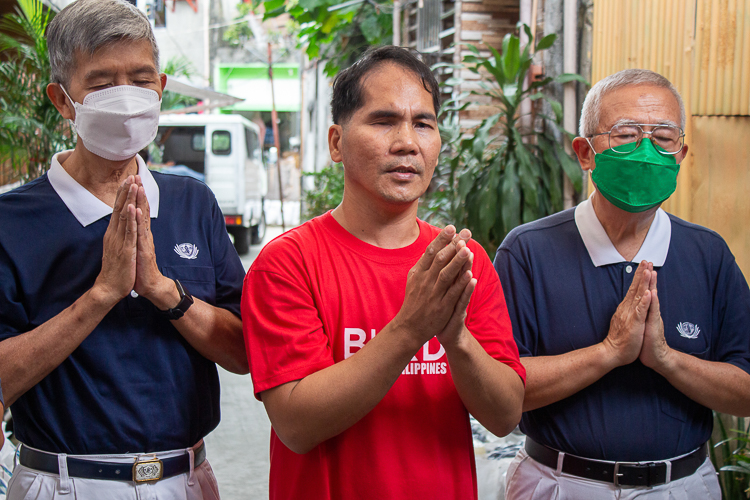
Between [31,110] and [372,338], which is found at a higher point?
[31,110]

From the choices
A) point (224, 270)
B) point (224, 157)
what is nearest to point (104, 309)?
point (224, 270)

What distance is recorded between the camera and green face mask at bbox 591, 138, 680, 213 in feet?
5.61

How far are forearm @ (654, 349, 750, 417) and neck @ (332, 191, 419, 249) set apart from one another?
0.74 metres

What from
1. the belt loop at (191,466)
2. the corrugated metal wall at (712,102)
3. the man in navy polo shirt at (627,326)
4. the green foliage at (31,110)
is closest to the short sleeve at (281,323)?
the belt loop at (191,466)

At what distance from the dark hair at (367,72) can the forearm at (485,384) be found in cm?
57

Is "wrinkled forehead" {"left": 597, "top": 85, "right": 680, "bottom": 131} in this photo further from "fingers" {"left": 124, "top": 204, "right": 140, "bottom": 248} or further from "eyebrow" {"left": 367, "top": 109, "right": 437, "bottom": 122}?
"fingers" {"left": 124, "top": 204, "right": 140, "bottom": 248}

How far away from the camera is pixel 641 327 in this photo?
1.62 m

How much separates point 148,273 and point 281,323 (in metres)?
0.37

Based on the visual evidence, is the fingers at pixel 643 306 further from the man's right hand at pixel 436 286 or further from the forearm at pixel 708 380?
the man's right hand at pixel 436 286

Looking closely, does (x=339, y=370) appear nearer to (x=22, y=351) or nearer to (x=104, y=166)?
(x=22, y=351)

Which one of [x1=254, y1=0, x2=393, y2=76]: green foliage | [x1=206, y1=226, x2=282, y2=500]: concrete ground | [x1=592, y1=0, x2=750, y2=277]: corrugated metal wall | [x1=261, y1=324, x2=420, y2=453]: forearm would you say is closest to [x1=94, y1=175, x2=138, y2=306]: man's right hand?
[x1=261, y1=324, x2=420, y2=453]: forearm

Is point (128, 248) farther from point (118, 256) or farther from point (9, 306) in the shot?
point (9, 306)

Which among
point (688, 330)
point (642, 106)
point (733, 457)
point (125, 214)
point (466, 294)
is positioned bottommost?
point (733, 457)

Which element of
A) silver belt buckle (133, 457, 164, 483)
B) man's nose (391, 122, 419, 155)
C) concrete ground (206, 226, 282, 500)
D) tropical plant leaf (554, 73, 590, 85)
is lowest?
concrete ground (206, 226, 282, 500)
